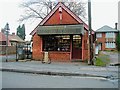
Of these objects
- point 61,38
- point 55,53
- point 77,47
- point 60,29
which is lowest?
point 55,53

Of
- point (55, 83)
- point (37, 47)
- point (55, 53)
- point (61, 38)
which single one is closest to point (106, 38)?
point (37, 47)

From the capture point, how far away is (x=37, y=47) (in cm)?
2955

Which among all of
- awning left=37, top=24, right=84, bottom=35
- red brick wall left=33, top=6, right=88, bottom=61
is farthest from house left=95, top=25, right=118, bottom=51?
awning left=37, top=24, right=84, bottom=35

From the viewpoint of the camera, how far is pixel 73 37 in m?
28.4

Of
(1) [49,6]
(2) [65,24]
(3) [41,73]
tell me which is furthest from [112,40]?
(3) [41,73]

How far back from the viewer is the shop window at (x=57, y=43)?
2853 cm

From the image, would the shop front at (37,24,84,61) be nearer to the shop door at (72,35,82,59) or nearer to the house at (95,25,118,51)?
the shop door at (72,35,82,59)

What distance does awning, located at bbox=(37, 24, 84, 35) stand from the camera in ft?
88.7

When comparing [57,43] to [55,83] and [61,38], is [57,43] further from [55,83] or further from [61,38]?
[55,83]

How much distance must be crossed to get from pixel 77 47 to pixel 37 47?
14.0 feet

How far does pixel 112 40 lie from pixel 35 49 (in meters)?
52.9

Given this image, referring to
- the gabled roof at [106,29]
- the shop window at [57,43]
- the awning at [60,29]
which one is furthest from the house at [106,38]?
the awning at [60,29]

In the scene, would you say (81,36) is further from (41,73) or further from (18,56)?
(41,73)

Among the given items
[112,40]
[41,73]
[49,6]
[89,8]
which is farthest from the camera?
[112,40]
